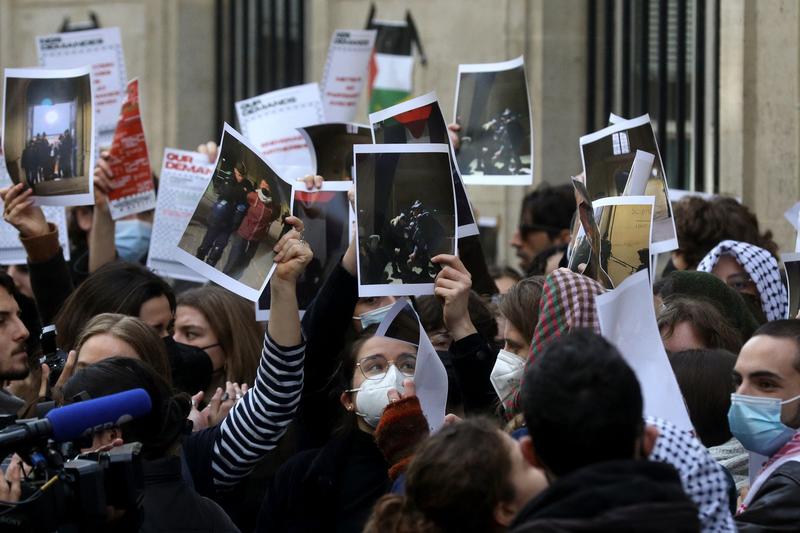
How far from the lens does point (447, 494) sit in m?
2.95

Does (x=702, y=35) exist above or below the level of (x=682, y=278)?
above

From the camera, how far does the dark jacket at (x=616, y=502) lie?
8.40 feet

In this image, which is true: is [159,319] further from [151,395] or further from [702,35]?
[702,35]

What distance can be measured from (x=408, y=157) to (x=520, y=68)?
1910 millimetres

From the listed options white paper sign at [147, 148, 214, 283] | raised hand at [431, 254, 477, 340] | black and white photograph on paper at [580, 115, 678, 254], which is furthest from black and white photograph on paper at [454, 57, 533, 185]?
raised hand at [431, 254, 477, 340]

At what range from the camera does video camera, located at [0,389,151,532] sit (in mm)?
3020

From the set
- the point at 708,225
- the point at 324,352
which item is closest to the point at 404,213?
the point at 324,352

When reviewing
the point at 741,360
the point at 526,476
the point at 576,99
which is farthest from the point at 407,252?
the point at 576,99

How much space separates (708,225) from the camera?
671 cm

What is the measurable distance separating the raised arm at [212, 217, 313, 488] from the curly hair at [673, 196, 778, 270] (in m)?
2.73

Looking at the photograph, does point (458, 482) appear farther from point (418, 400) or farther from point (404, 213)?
point (404, 213)

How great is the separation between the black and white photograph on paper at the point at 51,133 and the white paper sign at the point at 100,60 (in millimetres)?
1940

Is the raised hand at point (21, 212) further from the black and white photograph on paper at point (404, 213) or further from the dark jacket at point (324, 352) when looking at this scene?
the black and white photograph on paper at point (404, 213)

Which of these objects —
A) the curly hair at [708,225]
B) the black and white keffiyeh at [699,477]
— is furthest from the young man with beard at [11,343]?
the curly hair at [708,225]
